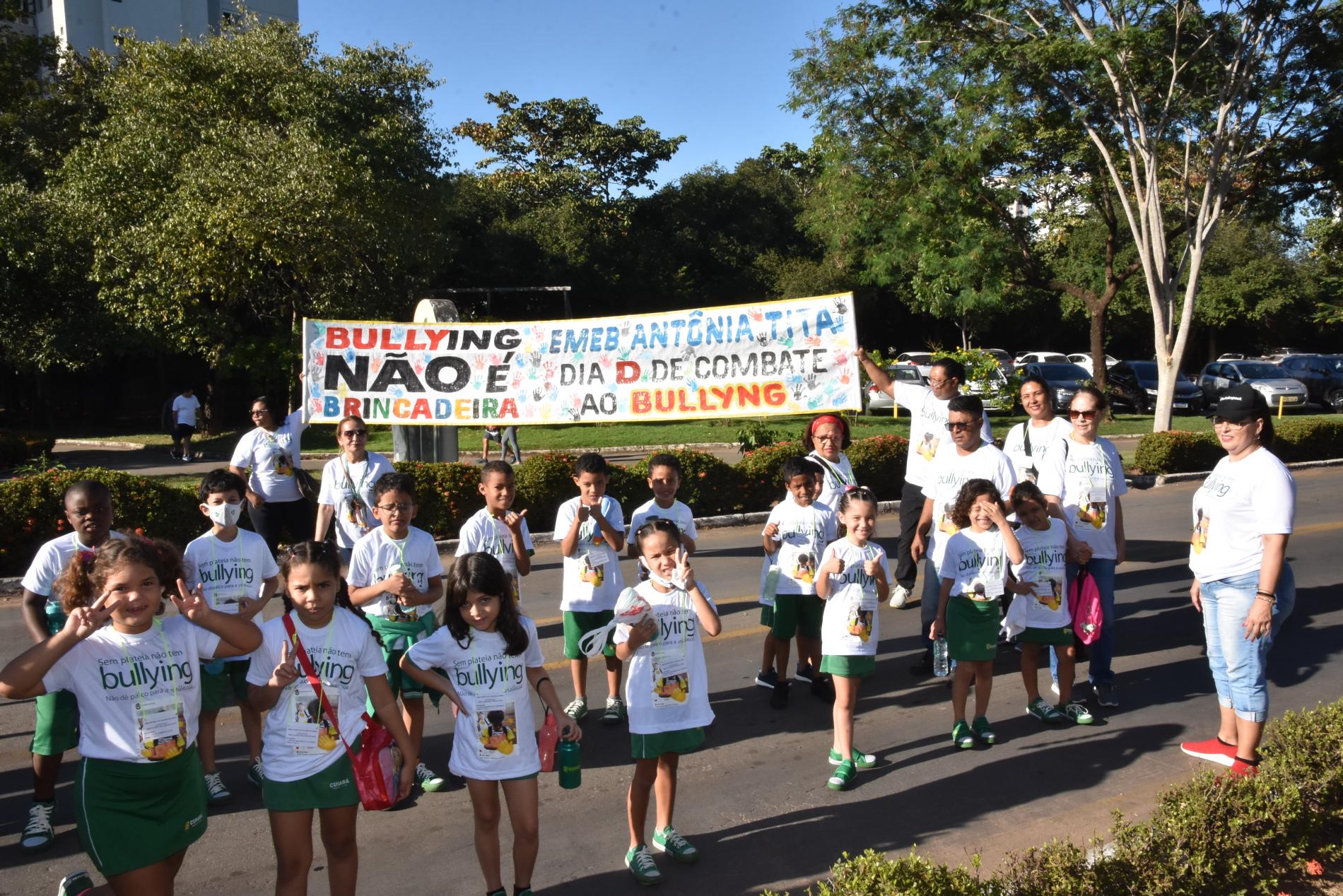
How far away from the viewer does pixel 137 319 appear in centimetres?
2467

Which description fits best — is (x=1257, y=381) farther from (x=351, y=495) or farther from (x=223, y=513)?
(x=223, y=513)

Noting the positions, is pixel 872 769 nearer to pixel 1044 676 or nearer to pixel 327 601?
pixel 1044 676

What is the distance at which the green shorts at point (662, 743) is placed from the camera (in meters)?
4.34

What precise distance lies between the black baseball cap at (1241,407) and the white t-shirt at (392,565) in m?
4.01

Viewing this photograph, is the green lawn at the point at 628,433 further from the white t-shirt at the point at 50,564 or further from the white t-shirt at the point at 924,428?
the white t-shirt at the point at 50,564

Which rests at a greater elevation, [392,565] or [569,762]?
[392,565]

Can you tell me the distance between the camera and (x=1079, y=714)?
6117 mm

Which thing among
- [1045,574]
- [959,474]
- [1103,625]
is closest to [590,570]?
[959,474]

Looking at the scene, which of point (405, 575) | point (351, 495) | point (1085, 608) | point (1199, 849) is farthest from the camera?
point (351, 495)

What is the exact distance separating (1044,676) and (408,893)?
4.56m

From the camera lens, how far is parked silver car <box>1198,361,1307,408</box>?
97.0ft

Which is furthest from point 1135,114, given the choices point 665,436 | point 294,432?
point 294,432

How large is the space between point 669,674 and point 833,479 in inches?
109

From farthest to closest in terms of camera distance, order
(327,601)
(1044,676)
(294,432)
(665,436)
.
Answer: (665,436)
(294,432)
(1044,676)
(327,601)
